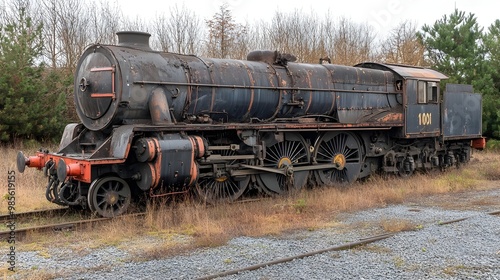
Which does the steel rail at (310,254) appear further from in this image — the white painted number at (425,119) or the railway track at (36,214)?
the white painted number at (425,119)

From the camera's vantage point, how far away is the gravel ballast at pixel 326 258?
18.2 ft

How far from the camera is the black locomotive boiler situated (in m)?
8.74

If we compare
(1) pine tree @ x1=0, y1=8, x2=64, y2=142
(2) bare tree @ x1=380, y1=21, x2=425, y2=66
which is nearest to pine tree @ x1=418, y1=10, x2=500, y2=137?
(2) bare tree @ x1=380, y1=21, x2=425, y2=66

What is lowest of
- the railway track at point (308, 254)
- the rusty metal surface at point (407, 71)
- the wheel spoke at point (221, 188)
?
the railway track at point (308, 254)

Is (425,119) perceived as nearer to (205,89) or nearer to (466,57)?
(205,89)

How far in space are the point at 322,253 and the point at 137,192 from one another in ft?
14.7

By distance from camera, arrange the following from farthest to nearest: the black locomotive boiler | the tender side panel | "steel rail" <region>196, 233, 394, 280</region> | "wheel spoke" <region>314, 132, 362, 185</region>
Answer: the tender side panel → "wheel spoke" <region>314, 132, 362, 185</region> → the black locomotive boiler → "steel rail" <region>196, 233, 394, 280</region>

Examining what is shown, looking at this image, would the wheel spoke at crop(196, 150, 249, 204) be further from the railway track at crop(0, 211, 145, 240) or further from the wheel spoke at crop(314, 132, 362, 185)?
the wheel spoke at crop(314, 132, 362, 185)

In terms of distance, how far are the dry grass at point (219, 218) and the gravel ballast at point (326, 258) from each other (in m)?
0.32

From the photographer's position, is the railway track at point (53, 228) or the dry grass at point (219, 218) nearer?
the dry grass at point (219, 218)

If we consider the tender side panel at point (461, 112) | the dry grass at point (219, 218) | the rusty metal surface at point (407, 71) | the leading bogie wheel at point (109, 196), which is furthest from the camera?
the tender side panel at point (461, 112)

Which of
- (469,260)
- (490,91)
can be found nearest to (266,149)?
(469,260)

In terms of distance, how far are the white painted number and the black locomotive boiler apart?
0.06 meters

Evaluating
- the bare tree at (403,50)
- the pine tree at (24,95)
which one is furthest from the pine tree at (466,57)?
the pine tree at (24,95)
